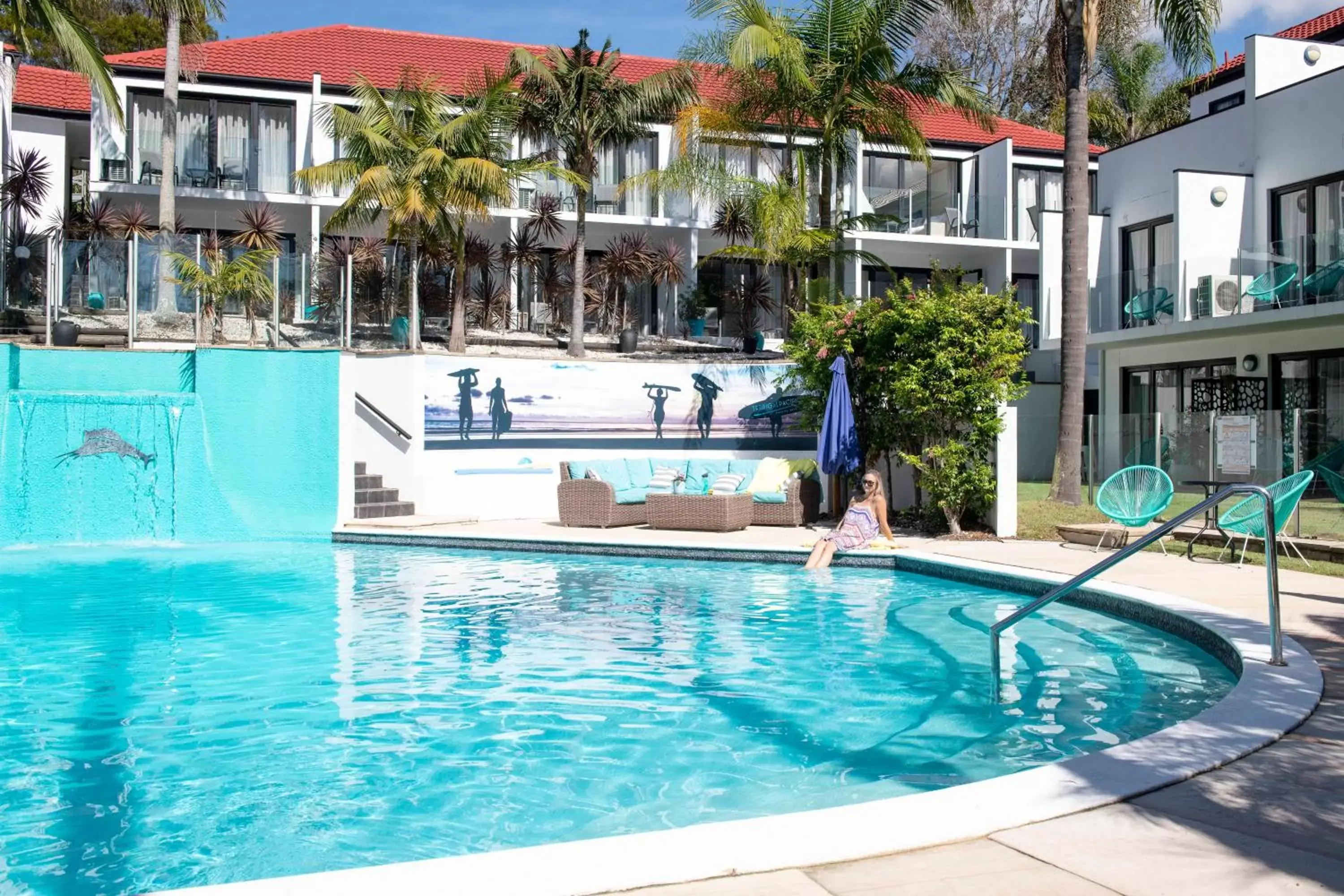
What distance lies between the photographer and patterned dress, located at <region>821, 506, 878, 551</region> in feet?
40.5

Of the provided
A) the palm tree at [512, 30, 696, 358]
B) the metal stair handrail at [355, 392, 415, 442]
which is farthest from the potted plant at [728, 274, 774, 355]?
the metal stair handrail at [355, 392, 415, 442]

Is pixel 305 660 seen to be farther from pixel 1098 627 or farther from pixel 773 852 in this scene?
pixel 1098 627

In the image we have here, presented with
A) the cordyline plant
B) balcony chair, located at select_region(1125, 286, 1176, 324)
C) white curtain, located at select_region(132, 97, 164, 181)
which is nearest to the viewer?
the cordyline plant

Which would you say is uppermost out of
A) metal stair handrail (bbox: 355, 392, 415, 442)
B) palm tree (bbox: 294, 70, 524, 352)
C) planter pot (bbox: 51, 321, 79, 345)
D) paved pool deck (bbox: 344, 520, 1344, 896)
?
palm tree (bbox: 294, 70, 524, 352)

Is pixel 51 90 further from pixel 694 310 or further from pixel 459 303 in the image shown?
pixel 694 310

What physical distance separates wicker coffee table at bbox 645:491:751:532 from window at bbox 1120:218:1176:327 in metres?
9.68

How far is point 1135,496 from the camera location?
38.7 feet

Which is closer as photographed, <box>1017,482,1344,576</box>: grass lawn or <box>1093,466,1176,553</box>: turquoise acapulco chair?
<box>1017,482,1344,576</box>: grass lawn

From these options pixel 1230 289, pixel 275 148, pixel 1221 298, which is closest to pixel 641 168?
pixel 275 148

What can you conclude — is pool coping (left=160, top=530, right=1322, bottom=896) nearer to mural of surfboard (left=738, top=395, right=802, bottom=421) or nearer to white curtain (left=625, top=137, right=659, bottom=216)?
mural of surfboard (left=738, top=395, right=802, bottom=421)

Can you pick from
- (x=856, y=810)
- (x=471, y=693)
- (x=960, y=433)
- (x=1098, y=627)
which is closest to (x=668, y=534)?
(x=960, y=433)

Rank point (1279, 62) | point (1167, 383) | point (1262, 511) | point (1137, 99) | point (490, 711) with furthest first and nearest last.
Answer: point (1137, 99) → point (1167, 383) → point (1279, 62) → point (1262, 511) → point (490, 711)

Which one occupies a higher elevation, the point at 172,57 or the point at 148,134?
the point at 172,57

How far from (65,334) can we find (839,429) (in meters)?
12.0
